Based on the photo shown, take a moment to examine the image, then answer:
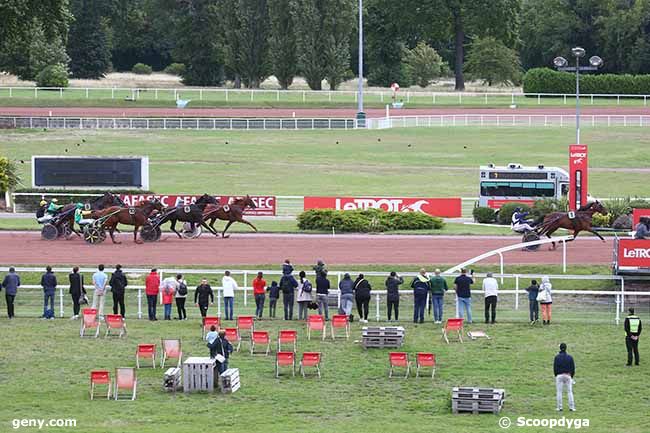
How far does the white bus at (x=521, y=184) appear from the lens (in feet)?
147

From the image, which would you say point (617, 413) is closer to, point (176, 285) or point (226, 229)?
point (176, 285)

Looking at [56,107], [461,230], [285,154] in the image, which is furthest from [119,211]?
[56,107]

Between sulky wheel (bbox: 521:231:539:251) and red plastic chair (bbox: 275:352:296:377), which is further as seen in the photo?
sulky wheel (bbox: 521:231:539:251)

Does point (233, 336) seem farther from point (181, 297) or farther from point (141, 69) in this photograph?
point (141, 69)

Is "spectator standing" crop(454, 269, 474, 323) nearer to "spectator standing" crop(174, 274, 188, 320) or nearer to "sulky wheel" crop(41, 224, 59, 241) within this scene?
"spectator standing" crop(174, 274, 188, 320)

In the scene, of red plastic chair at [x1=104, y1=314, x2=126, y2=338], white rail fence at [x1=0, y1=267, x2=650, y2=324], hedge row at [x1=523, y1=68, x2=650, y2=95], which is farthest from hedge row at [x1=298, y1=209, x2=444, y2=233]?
hedge row at [x1=523, y1=68, x2=650, y2=95]

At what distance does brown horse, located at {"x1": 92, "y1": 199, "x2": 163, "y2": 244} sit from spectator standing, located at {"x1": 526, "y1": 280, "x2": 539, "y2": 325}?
43.1 ft

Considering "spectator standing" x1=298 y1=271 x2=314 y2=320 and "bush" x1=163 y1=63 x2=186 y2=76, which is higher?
"bush" x1=163 y1=63 x2=186 y2=76

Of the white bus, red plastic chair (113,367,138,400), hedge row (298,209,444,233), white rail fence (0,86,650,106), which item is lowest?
red plastic chair (113,367,138,400)

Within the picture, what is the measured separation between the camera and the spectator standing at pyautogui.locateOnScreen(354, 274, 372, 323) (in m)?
27.1

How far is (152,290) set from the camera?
27.6m

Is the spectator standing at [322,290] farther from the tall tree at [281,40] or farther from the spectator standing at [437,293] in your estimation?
the tall tree at [281,40]

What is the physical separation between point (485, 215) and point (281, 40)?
48.3 metres

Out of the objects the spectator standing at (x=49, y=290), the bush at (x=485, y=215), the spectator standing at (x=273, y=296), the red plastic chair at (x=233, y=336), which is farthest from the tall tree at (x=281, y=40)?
the red plastic chair at (x=233, y=336)
